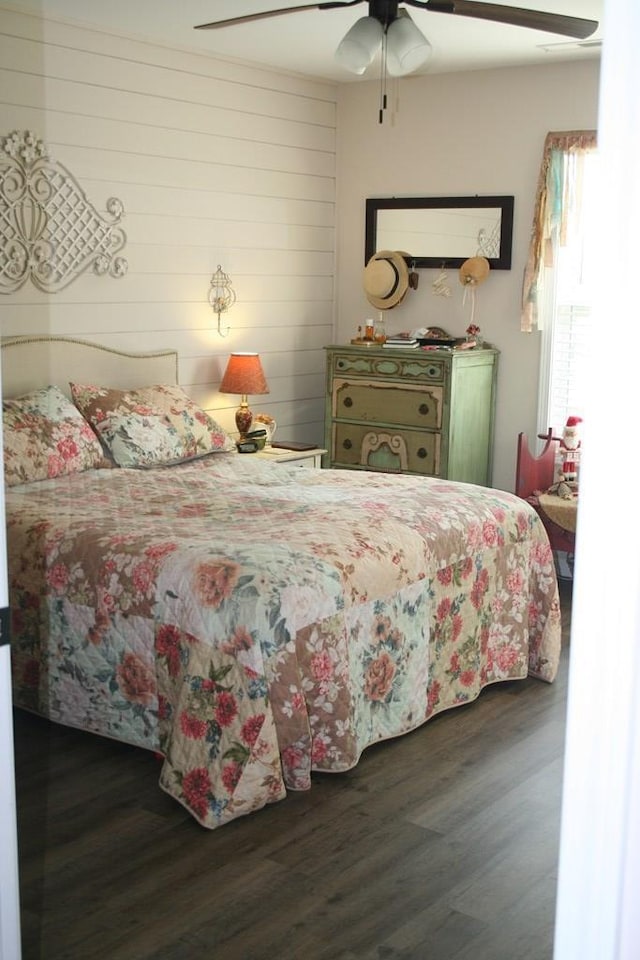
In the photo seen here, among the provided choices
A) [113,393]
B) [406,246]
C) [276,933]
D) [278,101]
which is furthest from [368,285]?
[276,933]

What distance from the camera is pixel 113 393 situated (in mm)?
4832

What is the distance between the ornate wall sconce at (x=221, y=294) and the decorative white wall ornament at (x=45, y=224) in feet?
2.30

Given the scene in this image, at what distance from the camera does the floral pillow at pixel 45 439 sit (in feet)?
13.7

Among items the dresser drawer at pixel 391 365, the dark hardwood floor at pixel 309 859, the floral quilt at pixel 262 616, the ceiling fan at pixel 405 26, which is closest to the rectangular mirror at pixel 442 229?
the dresser drawer at pixel 391 365

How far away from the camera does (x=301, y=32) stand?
4969 mm

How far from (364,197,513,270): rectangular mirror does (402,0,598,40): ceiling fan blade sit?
2210 mm

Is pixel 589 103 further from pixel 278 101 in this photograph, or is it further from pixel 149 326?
pixel 149 326

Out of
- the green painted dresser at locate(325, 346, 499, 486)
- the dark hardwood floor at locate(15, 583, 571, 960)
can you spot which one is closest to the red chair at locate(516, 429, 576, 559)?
the green painted dresser at locate(325, 346, 499, 486)

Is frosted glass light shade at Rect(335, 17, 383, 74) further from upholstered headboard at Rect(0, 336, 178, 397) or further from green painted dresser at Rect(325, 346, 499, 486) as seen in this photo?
green painted dresser at Rect(325, 346, 499, 486)

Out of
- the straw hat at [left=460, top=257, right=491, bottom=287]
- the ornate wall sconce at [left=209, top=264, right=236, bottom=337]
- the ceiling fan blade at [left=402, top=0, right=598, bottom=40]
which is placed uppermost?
the ceiling fan blade at [left=402, top=0, right=598, bottom=40]

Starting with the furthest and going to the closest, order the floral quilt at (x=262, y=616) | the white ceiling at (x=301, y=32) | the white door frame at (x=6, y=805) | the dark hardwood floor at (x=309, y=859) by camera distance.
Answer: the white ceiling at (x=301, y=32) < the floral quilt at (x=262, y=616) < the dark hardwood floor at (x=309, y=859) < the white door frame at (x=6, y=805)

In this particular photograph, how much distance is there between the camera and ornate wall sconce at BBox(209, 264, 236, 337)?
5.73m

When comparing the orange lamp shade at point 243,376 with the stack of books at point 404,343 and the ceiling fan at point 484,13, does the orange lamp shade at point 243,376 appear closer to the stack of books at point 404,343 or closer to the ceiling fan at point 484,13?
the stack of books at point 404,343

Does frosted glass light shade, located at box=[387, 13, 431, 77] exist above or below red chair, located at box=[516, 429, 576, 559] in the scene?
above
